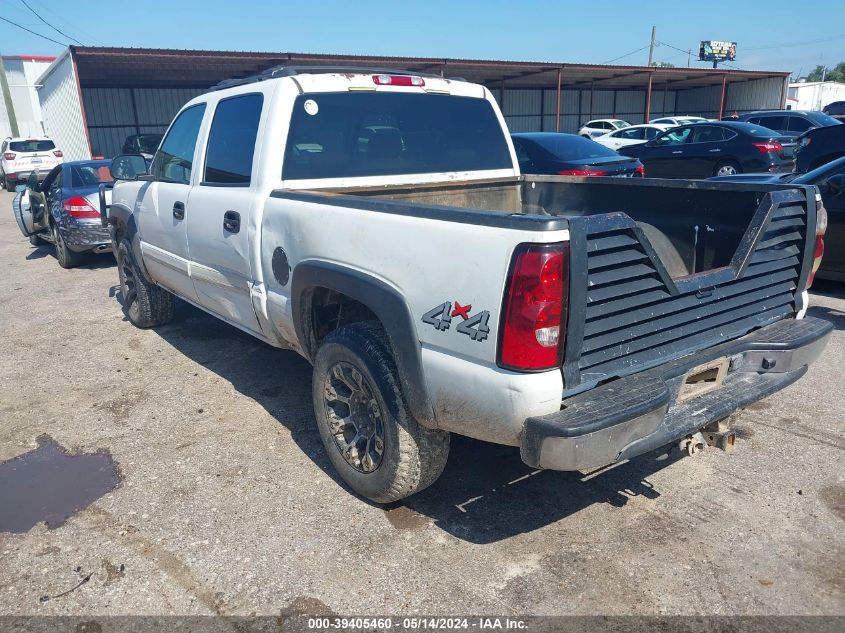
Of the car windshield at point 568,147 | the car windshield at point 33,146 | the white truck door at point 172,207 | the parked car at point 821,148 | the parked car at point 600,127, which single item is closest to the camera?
the white truck door at point 172,207

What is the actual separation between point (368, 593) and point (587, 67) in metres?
27.1

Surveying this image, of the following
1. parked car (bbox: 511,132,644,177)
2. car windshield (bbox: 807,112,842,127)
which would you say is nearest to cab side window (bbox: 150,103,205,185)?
parked car (bbox: 511,132,644,177)

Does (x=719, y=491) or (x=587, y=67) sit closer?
(x=719, y=491)

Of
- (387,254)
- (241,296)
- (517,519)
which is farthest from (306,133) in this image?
(517,519)

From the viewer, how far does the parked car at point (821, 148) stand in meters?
10.4

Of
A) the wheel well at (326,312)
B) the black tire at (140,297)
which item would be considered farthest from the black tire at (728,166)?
the wheel well at (326,312)

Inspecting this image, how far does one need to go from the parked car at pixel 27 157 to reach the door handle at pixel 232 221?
2347 centimetres

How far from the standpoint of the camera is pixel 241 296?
412cm

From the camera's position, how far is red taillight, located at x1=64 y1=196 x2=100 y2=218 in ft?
30.6

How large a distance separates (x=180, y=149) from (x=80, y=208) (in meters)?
5.29

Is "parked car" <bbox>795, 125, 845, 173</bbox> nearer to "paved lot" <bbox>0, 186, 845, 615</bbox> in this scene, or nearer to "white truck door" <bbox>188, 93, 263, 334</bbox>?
"paved lot" <bbox>0, 186, 845, 615</bbox>

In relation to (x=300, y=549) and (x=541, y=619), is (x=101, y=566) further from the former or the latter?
(x=541, y=619)

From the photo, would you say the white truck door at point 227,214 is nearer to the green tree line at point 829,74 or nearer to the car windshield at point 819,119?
the car windshield at point 819,119

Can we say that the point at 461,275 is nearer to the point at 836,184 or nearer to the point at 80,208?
the point at 836,184
